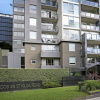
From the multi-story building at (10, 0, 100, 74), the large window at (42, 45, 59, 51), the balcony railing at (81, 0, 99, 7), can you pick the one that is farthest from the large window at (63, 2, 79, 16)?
the large window at (42, 45, 59, 51)

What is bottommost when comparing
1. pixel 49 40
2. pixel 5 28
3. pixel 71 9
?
pixel 49 40

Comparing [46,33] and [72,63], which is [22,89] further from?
[46,33]

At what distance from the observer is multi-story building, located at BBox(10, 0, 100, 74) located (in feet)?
72.4

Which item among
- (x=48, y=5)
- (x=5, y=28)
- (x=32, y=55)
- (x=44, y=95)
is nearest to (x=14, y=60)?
(x=32, y=55)

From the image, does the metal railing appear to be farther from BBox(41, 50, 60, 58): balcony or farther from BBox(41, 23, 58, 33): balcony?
BBox(41, 50, 60, 58): balcony

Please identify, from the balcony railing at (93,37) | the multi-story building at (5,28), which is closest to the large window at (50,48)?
the balcony railing at (93,37)

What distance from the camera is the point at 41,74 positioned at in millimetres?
16703

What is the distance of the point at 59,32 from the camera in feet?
78.1

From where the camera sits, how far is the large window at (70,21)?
23.0 m

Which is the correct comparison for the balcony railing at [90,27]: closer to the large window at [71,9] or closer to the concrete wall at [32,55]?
the large window at [71,9]

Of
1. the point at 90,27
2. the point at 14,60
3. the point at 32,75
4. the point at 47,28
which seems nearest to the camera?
the point at 32,75

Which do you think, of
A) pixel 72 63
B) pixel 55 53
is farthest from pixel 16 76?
pixel 72 63

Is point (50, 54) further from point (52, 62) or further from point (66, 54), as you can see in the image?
point (66, 54)

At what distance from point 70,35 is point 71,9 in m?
5.45
